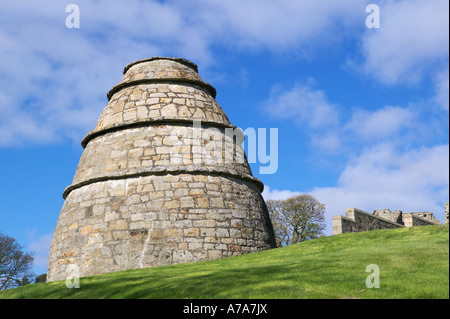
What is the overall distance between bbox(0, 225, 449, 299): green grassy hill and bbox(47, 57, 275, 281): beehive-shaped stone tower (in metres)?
0.97

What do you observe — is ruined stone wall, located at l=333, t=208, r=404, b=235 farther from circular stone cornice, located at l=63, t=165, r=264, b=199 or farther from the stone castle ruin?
circular stone cornice, located at l=63, t=165, r=264, b=199

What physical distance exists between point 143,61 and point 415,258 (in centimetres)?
958

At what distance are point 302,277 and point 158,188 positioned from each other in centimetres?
518

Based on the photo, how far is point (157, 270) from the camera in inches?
389

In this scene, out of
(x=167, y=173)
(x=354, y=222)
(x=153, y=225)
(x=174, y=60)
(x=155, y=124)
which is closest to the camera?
(x=153, y=225)

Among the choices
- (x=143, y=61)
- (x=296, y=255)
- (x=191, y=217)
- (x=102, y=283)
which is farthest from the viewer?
(x=143, y=61)

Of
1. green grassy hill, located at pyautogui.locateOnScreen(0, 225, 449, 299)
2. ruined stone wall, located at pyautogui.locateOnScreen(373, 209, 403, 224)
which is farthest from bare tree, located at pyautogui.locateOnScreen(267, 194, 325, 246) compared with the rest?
green grassy hill, located at pyautogui.locateOnScreen(0, 225, 449, 299)

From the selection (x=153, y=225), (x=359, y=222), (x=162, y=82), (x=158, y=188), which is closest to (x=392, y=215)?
(x=359, y=222)

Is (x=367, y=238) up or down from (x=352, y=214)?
down

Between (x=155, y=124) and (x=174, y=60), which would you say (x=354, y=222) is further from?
(x=174, y=60)

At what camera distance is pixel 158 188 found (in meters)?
11.7
